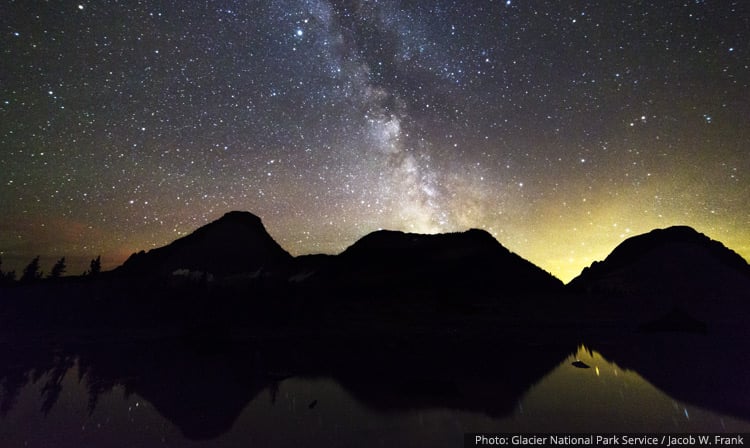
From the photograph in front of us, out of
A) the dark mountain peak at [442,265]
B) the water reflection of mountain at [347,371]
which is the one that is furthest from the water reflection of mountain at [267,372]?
the dark mountain peak at [442,265]

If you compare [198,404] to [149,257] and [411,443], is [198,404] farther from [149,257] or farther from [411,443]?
[149,257]

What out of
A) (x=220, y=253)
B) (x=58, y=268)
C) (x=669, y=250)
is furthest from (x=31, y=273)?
(x=669, y=250)

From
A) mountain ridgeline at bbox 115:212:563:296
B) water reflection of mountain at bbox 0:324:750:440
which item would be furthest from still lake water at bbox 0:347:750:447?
mountain ridgeline at bbox 115:212:563:296

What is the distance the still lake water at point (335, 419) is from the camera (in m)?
12.0

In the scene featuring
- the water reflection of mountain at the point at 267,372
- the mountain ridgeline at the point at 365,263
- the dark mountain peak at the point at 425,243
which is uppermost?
the dark mountain peak at the point at 425,243

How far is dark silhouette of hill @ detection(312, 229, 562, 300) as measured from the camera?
3706 inches

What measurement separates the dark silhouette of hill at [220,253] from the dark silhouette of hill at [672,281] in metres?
120

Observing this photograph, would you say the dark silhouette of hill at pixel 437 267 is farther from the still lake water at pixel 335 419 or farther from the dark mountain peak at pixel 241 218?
the still lake water at pixel 335 419

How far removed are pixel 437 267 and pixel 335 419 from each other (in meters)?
106

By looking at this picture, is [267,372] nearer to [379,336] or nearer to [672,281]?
[379,336]

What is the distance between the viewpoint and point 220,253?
14150cm

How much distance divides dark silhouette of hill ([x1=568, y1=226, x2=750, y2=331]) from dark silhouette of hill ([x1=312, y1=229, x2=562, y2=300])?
17856 millimetres

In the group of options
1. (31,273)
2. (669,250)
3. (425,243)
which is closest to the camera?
(31,273)

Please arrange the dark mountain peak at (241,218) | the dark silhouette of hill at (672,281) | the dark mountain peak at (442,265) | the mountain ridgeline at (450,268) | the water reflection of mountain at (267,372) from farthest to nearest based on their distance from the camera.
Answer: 1. the dark mountain peak at (241,218)
2. the dark mountain peak at (442,265)
3. the mountain ridgeline at (450,268)
4. the dark silhouette of hill at (672,281)
5. the water reflection of mountain at (267,372)
